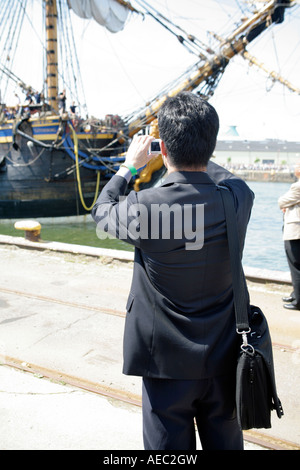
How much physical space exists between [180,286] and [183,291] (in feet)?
0.07

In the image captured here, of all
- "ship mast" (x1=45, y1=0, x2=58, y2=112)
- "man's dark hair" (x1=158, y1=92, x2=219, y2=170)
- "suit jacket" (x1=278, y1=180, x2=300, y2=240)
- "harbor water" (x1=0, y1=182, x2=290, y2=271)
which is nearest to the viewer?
"man's dark hair" (x1=158, y1=92, x2=219, y2=170)

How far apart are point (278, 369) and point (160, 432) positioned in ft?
7.69

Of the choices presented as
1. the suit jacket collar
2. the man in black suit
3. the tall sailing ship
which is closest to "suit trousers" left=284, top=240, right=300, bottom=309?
the man in black suit

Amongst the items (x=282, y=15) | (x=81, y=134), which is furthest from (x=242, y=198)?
(x=282, y=15)

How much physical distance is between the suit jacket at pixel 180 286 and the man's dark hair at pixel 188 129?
2.6 inches

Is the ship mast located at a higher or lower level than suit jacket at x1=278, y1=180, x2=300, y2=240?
higher

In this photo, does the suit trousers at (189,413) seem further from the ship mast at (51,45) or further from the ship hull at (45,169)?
the ship mast at (51,45)

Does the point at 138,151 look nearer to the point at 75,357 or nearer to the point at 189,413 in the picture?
the point at 189,413

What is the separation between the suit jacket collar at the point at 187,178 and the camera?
154 cm

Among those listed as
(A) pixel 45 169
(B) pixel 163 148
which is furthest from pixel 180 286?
(A) pixel 45 169

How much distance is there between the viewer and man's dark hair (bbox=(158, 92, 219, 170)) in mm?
1492

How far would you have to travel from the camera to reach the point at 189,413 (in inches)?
62.1

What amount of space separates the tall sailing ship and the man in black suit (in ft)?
53.3

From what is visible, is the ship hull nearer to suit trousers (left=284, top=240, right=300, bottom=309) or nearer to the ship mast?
the ship mast
